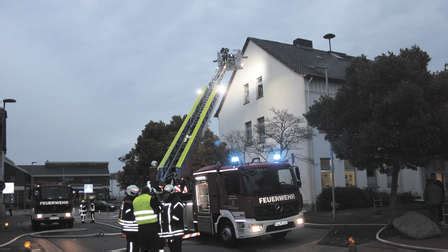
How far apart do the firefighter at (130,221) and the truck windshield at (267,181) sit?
4.74 meters

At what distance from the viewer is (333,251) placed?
41.2ft

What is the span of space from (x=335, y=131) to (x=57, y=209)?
587 inches

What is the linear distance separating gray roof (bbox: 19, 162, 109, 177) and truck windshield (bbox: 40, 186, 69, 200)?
61.7 metres

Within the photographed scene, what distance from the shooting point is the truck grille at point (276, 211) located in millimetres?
14052

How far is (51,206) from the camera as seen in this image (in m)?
24.7

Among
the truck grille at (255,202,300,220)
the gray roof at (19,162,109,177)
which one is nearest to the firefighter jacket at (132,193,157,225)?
the truck grille at (255,202,300,220)

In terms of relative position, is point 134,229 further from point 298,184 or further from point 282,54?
point 282,54

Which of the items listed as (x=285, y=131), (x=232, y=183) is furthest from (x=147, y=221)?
(x=285, y=131)

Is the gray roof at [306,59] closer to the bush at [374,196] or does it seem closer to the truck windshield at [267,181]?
the bush at [374,196]

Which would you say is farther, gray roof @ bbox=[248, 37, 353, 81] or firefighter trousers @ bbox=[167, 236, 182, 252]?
gray roof @ bbox=[248, 37, 353, 81]

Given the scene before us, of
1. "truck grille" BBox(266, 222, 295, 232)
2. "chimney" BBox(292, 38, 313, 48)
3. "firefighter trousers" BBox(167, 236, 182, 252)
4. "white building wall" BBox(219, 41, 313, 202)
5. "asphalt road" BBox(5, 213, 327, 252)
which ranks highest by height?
"chimney" BBox(292, 38, 313, 48)

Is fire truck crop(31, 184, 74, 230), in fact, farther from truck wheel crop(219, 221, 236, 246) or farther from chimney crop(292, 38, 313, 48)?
chimney crop(292, 38, 313, 48)

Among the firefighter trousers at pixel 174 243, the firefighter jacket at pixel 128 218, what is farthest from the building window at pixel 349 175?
the firefighter jacket at pixel 128 218

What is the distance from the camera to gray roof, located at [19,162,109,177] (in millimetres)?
85188
